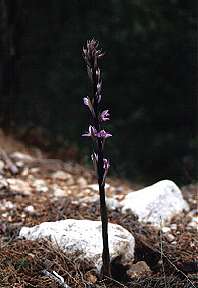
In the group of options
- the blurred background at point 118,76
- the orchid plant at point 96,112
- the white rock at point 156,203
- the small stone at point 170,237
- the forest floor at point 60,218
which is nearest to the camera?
the orchid plant at point 96,112

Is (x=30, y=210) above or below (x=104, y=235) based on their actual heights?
below

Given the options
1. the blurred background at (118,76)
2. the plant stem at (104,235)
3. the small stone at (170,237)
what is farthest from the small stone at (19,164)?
the plant stem at (104,235)

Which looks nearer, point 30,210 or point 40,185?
point 30,210

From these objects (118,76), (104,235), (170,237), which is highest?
(118,76)

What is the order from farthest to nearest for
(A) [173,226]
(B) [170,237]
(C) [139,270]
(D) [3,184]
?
(D) [3,184] → (A) [173,226] → (B) [170,237] → (C) [139,270]

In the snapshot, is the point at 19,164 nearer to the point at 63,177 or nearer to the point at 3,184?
the point at 63,177

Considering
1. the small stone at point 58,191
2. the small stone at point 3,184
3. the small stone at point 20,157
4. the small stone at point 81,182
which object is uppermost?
the small stone at point 20,157

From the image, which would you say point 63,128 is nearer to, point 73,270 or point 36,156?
point 36,156

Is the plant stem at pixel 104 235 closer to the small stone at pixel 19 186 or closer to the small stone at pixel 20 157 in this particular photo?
the small stone at pixel 19 186

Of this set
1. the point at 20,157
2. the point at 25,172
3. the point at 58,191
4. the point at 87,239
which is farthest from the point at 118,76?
the point at 87,239
